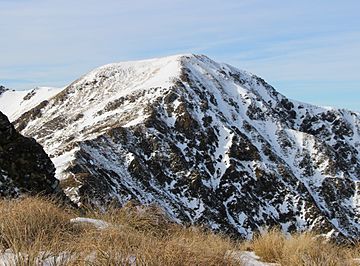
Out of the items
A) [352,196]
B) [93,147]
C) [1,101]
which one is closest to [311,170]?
[352,196]

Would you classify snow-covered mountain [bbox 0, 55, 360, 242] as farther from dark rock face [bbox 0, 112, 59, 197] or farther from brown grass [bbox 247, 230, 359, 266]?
brown grass [bbox 247, 230, 359, 266]

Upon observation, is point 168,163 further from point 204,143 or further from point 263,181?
point 263,181

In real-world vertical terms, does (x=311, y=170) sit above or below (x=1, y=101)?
below

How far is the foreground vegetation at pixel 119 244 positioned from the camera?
456 centimetres

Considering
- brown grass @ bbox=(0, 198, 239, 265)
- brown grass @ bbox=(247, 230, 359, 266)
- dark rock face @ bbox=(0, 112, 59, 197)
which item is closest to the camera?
brown grass @ bbox=(0, 198, 239, 265)

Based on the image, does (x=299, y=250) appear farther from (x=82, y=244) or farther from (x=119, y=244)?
(x=82, y=244)

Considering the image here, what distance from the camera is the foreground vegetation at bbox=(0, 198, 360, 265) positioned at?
456cm

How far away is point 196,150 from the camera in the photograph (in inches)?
4016

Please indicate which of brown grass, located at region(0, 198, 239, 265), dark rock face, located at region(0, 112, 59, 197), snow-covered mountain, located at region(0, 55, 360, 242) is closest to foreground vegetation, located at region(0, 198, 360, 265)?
brown grass, located at region(0, 198, 239, 265)

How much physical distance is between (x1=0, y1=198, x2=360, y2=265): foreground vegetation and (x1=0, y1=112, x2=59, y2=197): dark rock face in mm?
3334

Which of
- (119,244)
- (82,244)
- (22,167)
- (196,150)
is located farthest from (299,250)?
(196,150)

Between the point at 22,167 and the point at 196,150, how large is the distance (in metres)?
91.6

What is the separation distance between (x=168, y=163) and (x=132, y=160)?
42.8ft

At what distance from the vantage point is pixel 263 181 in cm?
10369
